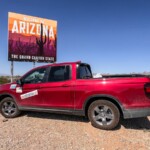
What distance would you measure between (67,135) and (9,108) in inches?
113

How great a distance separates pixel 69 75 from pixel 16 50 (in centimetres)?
1433

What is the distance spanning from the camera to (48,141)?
504cm

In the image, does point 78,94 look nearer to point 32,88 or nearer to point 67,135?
point 67,135

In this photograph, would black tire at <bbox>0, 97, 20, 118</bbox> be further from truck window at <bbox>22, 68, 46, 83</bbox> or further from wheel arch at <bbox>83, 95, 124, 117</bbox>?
wheel arch at <bbox>83, 95, 124, 117</bbox>

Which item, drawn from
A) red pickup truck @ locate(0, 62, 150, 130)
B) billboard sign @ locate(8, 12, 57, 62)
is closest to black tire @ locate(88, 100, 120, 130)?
red pickup truck @ locate(0, 62, 150, 130)

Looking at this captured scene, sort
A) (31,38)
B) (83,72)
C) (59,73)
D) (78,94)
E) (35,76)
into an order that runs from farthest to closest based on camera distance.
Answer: (31,38)
(35,76)
(83,72)
(59,73)
(78,94)

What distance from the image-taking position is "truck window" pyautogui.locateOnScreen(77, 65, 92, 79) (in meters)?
6.44

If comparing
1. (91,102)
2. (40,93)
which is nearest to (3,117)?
(40,93)

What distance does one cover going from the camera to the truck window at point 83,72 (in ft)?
21.1

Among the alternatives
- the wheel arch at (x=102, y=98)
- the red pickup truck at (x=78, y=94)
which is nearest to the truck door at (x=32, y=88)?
the red pickup truck at (x=78, y=94)

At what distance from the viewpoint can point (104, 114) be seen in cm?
588

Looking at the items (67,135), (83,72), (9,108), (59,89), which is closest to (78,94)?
(59,89)

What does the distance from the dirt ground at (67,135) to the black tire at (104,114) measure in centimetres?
18

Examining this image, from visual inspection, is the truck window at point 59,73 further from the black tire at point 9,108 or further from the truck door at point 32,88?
the black tire at point 9,108
